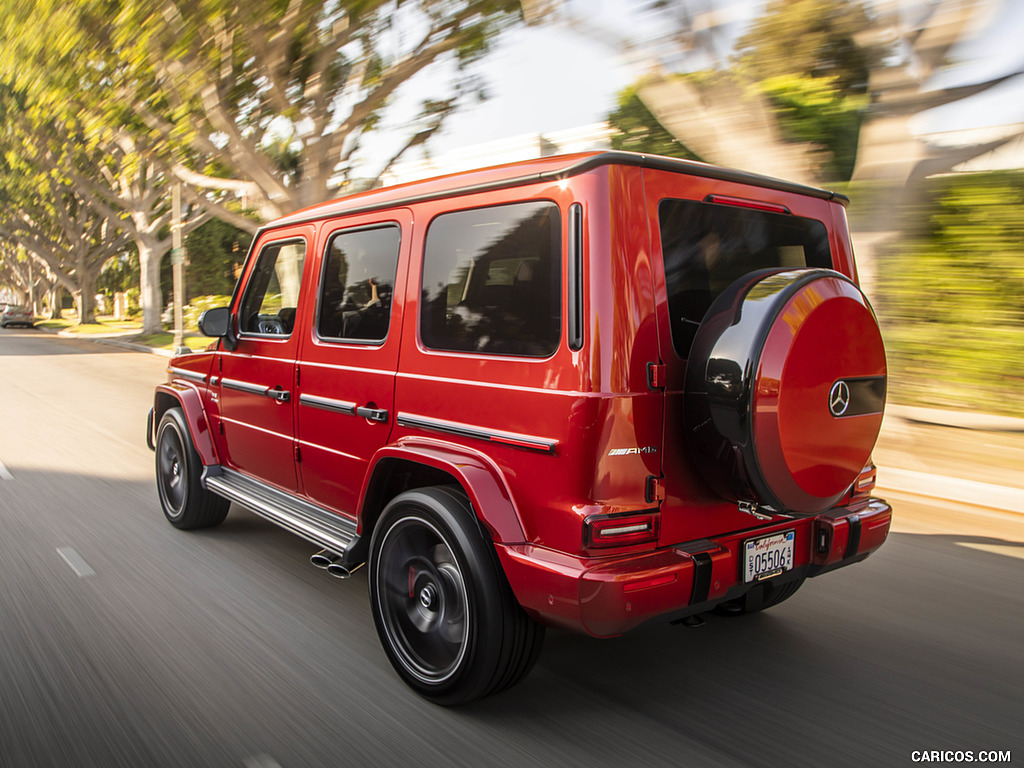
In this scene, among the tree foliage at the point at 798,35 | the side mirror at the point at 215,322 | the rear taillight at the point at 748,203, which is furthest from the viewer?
the tree foliage at the point at 798,35

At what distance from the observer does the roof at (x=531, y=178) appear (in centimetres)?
287

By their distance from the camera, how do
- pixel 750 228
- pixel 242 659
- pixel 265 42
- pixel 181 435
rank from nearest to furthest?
1. pixel 750 228
2. pixel 242 659
3. pixel 181 435
4. pixel 265 42

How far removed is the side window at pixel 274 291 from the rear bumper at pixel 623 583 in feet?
7.09

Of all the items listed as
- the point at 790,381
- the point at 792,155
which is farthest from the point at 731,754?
the point at 792,155

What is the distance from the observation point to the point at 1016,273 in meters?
8.48

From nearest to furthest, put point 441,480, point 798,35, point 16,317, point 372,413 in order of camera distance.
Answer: point 441,480 < point 372,413 < point 798,35 < point 16,317

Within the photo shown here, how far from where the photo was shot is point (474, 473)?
3.04 m

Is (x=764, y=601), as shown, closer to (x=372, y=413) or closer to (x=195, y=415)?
(x=372, y=413)

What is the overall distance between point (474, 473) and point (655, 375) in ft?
2.46

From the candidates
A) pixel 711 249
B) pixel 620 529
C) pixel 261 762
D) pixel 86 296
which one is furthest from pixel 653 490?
pixel 86 296

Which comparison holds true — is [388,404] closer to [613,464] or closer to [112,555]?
[613,464]

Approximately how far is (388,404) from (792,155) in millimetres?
6472

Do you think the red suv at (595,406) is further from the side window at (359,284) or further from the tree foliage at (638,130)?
the tree foliage at (638,130)

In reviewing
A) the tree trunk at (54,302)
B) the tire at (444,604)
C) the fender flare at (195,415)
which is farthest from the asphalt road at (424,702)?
the tree trunk at (54,302)
